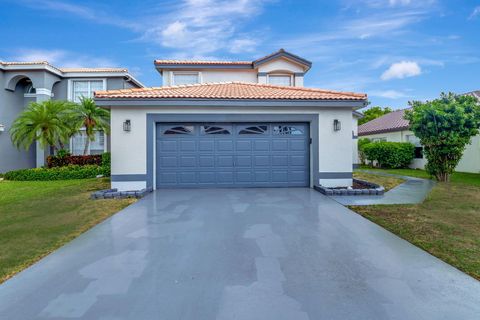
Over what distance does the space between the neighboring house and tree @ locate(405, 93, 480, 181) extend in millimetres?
17491

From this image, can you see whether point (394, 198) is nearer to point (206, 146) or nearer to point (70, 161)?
point (206, 146)

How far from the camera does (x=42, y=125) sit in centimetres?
1397

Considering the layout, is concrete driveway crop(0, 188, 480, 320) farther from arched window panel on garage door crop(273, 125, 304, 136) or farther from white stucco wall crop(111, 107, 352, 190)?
arched window panel on garage door crop(273, 125, 304, 136)

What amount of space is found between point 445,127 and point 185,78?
14.4 metres

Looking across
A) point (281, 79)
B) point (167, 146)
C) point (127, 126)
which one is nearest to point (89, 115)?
point (127, 126)

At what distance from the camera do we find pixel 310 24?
1605cm

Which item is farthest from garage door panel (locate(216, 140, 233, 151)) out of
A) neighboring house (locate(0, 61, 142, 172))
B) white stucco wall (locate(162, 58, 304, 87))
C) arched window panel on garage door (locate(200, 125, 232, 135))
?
neighboring house (locate(0, 61, 142, 172))

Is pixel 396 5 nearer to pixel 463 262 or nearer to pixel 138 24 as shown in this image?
pixel 463 262

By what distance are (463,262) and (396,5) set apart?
13549 mm

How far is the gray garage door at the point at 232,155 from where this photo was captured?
9969 millimetres

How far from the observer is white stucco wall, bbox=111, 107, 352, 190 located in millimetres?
9414

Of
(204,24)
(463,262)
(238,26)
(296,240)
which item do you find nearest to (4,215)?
(296,240)

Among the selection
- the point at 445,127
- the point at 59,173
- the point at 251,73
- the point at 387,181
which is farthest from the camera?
the point at 251,73

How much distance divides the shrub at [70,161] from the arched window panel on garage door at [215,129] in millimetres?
9030
